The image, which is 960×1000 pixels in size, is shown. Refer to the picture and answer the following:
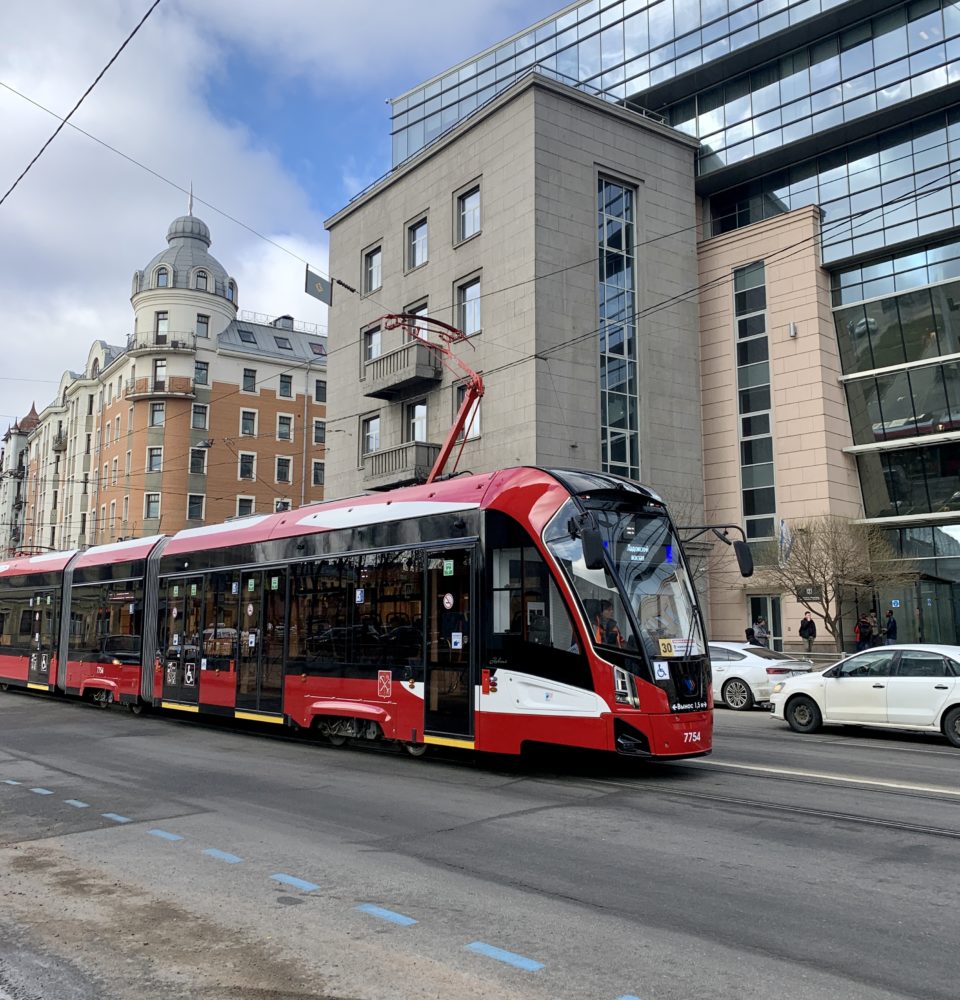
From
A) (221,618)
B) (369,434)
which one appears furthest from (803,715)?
(369,434)

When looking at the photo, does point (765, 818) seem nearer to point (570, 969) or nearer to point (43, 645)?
point (570, 969)

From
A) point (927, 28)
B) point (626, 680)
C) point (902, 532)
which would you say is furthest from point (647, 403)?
point (626, 680)

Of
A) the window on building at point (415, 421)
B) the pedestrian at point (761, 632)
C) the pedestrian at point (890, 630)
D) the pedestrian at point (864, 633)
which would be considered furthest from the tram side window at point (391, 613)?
the pedestrian at point (890, 630)

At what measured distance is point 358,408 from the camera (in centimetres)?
3734

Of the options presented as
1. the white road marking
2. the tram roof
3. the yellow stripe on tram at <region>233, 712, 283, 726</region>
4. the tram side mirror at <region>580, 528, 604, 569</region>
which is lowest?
the white road marking

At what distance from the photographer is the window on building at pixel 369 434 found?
36.9 meters

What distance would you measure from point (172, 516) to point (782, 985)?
57.4 meters

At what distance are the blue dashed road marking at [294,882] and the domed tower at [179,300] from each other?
57417 mm

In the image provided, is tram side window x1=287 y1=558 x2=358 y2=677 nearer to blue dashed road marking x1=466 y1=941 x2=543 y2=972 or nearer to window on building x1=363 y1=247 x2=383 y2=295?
blue dashed road marking x1=466 y1=941 x2=543 y2=972

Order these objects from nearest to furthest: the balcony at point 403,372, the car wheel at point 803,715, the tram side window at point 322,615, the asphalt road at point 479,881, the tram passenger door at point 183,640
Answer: the asphalt road at point 479,881 → the tram side window at point 322,615 → the car wheel at point 803,715 → the tram passenger door at point 183,640 → the balcony at point 403,372

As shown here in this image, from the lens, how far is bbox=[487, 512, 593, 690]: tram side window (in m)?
10.2

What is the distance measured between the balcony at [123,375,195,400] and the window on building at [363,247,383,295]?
25133 mm

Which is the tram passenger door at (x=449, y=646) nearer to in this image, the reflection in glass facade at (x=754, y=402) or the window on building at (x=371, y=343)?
the reflection in glass facade at (x=754, y=402)

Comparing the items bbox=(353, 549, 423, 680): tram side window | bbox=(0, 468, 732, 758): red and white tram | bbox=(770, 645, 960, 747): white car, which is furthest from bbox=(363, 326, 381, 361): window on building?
bbox=(353, 549, 423, 680): tram side window
